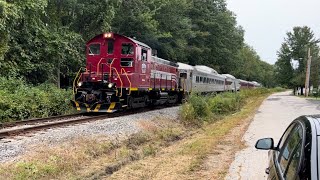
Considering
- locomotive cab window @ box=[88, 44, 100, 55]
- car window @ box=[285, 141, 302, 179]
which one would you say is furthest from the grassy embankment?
locomotive cab window @ box=[88, 44, 100, 55]

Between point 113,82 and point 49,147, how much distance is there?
8.70 m

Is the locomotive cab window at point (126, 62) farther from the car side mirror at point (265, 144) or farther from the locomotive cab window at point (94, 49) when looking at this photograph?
the car side mirror at point (265, 144)

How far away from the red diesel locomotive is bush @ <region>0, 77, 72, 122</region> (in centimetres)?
86

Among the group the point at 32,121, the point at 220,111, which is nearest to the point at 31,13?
the point at 32,121

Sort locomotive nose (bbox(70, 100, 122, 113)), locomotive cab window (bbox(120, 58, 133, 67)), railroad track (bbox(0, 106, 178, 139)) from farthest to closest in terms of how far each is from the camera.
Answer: locomotive cab window (bbox(120, 58, 133, 67)) → locomotive nose (bbox(70, 100, 122, 113)) → railroad track (bbox(0, 106, 178, 139))

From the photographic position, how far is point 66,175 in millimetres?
7270

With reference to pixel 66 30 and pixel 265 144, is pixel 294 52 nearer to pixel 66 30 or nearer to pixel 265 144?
pixel 66 30

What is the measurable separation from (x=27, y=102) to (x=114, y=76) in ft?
13.7

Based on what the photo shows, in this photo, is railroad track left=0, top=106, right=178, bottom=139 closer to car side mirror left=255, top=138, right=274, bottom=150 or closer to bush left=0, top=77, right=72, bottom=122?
bush left=0, top=77, right=72, bottom=122

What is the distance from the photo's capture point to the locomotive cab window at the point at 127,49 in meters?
18.4

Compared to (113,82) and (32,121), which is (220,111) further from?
(32,121)

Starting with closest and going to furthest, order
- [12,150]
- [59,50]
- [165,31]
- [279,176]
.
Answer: [279,176]
[12,150]
[59,50]
[165,31]

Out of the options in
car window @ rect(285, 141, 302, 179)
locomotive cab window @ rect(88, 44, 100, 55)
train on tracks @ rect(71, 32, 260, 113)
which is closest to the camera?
car window @ rect(285, 141, 302, 179)

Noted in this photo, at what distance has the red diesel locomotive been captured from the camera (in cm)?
1720
